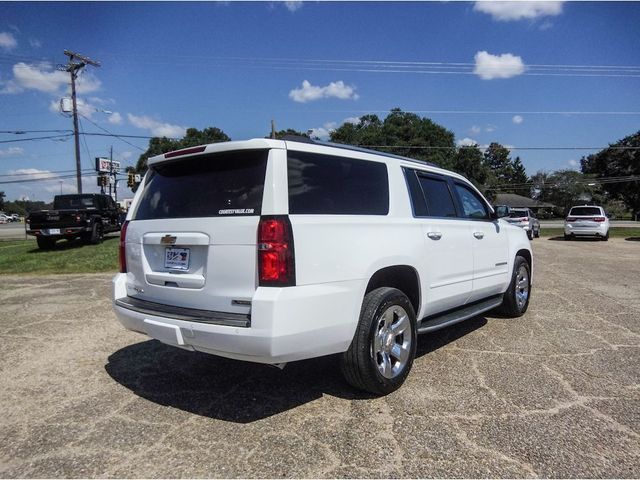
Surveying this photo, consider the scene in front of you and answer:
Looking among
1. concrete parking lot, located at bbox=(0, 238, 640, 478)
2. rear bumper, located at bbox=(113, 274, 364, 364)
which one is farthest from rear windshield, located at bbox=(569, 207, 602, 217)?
rear bumper, located at bbox=(113, 274, 364, 364)

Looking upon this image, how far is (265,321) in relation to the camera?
8.69ft

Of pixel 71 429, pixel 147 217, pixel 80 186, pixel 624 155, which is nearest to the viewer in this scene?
pixel 71 429

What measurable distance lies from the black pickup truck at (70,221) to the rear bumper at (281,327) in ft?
43.6

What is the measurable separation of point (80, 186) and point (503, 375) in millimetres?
30522

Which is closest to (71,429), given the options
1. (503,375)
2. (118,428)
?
(118,428)

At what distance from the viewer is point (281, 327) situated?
2.66 metres

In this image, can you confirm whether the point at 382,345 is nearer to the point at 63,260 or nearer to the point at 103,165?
the point at 63,260

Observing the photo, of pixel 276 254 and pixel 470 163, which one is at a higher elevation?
pixel 470 163

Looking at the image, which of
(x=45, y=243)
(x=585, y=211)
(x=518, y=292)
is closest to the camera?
(x=518, y=292)

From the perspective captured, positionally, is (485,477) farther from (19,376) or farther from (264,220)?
(19,376)

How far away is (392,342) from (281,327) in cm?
117

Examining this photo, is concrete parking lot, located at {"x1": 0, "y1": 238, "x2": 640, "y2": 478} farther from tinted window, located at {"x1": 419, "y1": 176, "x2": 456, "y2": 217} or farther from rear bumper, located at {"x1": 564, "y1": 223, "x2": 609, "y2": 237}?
rear bumper, located at {"x1": 564, "y1": 223, "x2": 609, "y2": 237}

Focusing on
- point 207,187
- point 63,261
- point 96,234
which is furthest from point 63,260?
point 207,187

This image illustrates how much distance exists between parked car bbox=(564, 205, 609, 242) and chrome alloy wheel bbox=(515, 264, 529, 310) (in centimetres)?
1842
